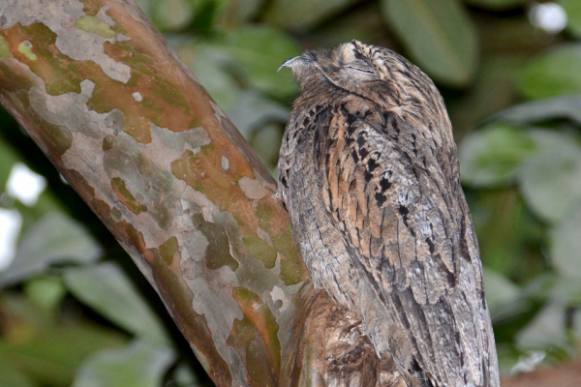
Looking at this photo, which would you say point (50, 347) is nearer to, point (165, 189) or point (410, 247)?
point (165, 189)

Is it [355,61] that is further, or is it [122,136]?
[355,61]

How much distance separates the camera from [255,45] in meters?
4.75

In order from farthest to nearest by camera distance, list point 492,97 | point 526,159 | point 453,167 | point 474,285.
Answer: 1. point 492,97
2. point 526,159
3. point 453,167
4. point 474,285

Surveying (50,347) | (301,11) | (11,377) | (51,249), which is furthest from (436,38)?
(11,377)

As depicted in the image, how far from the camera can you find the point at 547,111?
4293 mm

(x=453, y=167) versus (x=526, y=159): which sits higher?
(x=453, y=167)

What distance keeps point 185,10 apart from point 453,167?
5.32ft

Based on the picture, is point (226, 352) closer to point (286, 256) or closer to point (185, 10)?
point (286, 256)

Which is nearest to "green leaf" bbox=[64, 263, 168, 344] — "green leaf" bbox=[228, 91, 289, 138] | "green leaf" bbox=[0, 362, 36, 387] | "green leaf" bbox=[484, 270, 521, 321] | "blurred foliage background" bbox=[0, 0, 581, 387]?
"blurred foliage background" bbox=[0, 0, 581, 387]

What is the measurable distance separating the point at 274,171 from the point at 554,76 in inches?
43.5

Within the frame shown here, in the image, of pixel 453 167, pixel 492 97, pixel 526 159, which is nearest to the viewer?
pixel 453 167

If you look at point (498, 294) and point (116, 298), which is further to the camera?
point (116, 298)

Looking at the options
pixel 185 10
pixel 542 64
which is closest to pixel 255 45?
pixel 185 10

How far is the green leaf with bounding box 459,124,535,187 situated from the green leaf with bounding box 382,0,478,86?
66 cm
